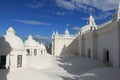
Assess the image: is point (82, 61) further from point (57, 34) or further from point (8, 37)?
point (57, 34)

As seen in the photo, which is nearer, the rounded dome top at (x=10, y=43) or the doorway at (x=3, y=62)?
the rounded dome top at (x=10, y=43)

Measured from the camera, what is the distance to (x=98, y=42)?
21859 mm

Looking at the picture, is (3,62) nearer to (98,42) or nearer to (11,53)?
(11,53)

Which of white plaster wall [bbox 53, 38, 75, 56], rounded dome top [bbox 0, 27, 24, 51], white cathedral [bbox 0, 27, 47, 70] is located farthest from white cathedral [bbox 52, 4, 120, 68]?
rounded dome top [bbox 0, 27, 24, 51]

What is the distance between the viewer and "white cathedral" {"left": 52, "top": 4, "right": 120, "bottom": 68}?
15.5 metres

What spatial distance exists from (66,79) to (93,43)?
11.1 m

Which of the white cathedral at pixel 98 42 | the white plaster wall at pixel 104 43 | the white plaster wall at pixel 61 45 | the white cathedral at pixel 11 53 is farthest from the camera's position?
the white plaster wall at pixel 61 45

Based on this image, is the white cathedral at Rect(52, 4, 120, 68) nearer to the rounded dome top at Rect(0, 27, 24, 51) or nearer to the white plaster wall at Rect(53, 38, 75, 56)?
the white plaster wall at Rect(53, 38, 75, 56)

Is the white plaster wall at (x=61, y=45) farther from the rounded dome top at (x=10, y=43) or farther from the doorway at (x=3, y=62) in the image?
the doorway at (x=3, y=62)

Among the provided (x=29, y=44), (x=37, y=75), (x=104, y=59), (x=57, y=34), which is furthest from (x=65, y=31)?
(x=37, y=75)

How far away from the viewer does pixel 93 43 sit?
2289 cm

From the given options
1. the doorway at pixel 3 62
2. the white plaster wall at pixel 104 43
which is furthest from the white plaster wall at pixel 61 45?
the doorway at pixel 3 62

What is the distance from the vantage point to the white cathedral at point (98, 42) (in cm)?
1547

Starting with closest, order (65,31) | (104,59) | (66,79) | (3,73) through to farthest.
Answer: (3,73), (66,79), (104,59), (65,31)
